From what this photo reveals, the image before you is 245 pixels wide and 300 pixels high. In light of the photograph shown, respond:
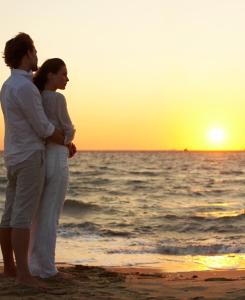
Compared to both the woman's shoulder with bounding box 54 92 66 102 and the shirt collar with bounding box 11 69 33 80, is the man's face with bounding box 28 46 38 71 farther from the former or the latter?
the woman's shoulder with bounding box 54 92 66 102

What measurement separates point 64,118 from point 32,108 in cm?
38

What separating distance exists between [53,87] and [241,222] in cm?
1058

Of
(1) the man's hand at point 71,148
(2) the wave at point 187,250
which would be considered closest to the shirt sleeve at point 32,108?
(1) the man's hand at point 71,148

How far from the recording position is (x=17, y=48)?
4359 mm

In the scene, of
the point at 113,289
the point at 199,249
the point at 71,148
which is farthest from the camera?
the point at 199,249

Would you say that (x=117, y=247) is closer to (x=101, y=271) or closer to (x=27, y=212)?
(x=101, y=271)

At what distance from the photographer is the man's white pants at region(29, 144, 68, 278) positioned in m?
4.52

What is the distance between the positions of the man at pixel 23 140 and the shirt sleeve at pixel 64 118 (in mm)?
144

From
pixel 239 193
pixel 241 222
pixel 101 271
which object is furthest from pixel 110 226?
pixel 239 193

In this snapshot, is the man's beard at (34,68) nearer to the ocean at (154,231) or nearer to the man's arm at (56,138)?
the man's arm at (56,138)

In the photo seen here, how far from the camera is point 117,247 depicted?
9977 millimetres

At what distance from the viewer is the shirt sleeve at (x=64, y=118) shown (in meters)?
4.55

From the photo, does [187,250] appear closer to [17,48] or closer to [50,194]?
[50,194]

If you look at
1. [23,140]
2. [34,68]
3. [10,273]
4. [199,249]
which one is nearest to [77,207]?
[199,249]
